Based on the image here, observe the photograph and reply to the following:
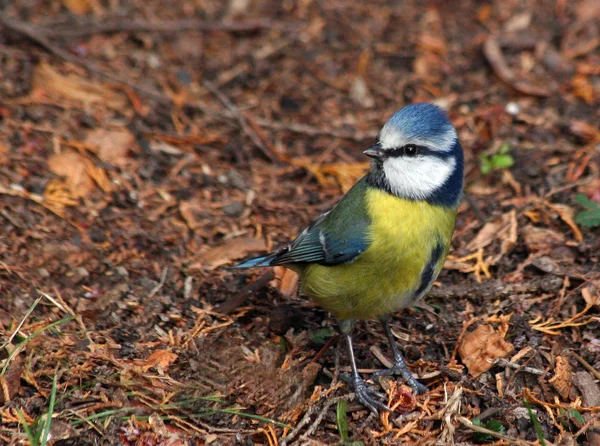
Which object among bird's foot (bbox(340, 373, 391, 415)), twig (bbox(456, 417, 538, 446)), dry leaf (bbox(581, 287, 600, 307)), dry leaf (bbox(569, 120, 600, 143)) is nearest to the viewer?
twig (bbox(456, 417, 538, 446))

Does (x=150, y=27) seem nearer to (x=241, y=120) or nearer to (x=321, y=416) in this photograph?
(x=241, y=120)

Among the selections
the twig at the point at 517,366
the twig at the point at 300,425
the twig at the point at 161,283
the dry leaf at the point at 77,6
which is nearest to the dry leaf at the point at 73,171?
the twig at the point at 161,283

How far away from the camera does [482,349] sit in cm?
Answer: 394

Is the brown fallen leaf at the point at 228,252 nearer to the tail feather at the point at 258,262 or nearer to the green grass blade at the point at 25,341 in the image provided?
the tail feather at the point at 258,262

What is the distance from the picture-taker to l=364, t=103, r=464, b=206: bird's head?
3762mm

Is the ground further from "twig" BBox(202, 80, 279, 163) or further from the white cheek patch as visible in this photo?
the white cheek patch

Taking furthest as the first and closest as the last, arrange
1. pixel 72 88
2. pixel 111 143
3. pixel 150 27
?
1. pixel 150 27
2. pixel 72 88
3. pixel 111 143

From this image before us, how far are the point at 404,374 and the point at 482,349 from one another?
0.43 meters

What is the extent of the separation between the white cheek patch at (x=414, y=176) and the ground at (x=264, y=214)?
2.87 ft

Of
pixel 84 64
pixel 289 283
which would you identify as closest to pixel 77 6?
pixel 84 64

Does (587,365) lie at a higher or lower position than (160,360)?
higher

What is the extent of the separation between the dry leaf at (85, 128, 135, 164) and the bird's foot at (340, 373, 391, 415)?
8.03 feet

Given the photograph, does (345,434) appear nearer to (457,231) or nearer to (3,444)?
(3,444)

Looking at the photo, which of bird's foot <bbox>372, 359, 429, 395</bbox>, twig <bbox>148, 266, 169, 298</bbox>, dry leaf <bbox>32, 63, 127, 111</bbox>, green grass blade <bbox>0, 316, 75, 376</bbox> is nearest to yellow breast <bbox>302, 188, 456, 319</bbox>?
bird's foot <bbox>372, 359, 429, 395</bbox>
